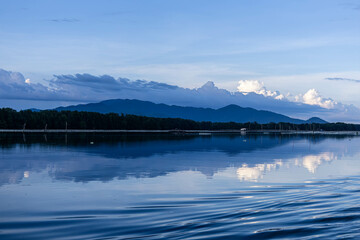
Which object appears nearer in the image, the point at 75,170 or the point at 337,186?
the point at 337,186

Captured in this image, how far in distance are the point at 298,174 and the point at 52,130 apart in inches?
6130

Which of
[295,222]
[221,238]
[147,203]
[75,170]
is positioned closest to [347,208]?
[295,222]

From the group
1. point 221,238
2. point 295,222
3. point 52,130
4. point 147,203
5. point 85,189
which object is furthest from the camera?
point 52,130

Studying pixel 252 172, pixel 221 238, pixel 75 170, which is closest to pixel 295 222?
pixel 221 238

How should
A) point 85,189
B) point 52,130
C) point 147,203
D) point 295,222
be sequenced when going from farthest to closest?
point 52,130
point 85,189
point 147,203
point 295,222

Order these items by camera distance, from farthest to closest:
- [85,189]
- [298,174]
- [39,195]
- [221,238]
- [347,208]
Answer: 1. [298,174]
2. [85,189]
3. [39,195]
4. [347,208]
5. [221,238]

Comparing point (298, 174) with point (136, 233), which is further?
point (298, 174)

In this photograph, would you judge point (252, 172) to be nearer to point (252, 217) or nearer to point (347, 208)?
point (347, 208)

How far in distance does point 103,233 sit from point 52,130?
169528 millimetres

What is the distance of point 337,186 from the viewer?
90.9ft

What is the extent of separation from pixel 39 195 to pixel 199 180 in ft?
39.3

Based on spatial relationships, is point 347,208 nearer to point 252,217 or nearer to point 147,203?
point 252,217

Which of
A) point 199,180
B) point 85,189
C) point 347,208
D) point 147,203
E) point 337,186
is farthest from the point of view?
point 199,180

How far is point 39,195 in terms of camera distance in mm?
22781
